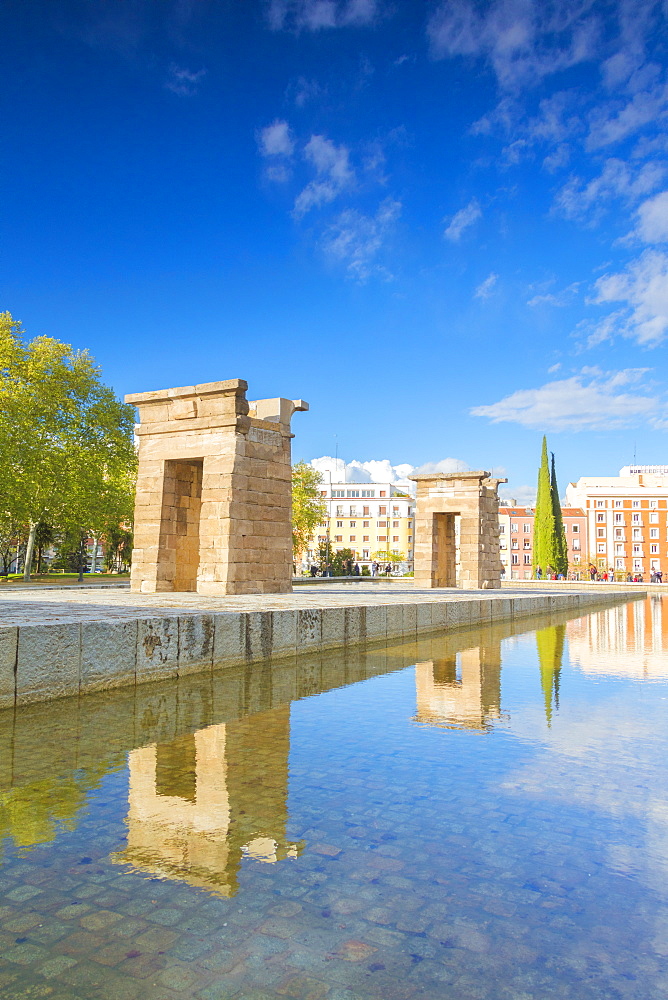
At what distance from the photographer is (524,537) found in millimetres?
97875

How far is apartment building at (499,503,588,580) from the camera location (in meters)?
95.4

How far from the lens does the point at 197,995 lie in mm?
2326

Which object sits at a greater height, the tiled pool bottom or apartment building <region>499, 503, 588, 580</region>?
apartment building <region>499, 503, 588, 580</region>

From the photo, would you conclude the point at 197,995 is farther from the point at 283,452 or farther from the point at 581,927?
the point at 283,452

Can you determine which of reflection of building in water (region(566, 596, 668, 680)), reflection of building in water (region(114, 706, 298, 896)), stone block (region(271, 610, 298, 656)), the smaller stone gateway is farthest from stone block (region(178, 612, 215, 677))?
the smaller stone gateway

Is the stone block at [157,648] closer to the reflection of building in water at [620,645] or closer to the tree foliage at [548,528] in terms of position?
the reflection of building in water at [620,645]

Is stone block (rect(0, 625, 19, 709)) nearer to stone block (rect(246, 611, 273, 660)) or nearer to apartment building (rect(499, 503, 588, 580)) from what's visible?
stone block (rect(246, 611, 273, 660))

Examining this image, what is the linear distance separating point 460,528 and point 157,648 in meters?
23.3

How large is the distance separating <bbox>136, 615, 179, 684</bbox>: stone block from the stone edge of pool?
0.4 inches

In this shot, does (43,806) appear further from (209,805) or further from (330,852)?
(330,852)

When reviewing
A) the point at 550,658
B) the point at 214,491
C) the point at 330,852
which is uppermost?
the point at 214,491

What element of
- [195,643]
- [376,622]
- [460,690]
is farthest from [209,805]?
[376,622]

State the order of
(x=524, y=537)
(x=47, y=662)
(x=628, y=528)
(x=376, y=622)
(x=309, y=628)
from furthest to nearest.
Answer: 1. (x=524, y=537)
2. (x=628, y=528)
3. (x=376, y=622)
4. (x=309, y=628)
5. (x=47, y=662)

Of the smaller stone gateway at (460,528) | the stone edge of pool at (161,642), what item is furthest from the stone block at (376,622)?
the smaller stone gateway at (460,528)
